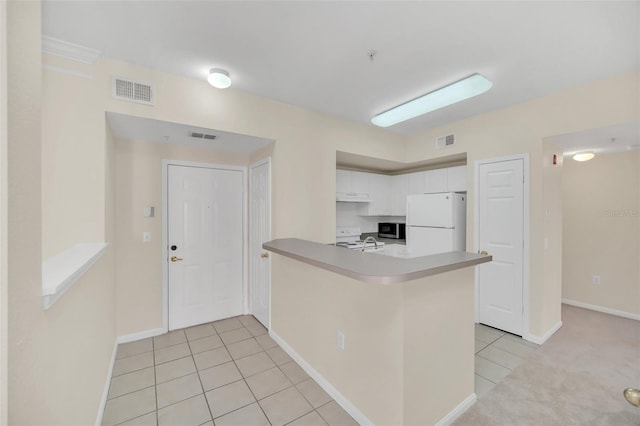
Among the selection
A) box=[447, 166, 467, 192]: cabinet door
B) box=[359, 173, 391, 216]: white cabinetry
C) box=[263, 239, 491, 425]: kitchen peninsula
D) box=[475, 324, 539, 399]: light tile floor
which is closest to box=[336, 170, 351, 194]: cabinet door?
box=[359, 173, 391, 216]: white cabinetry

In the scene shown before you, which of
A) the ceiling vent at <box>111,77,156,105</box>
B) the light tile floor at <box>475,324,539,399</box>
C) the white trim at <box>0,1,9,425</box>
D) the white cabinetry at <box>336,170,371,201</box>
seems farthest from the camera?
the white cabinetry at <box>336,170,371,201</box>

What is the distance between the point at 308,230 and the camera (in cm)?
319

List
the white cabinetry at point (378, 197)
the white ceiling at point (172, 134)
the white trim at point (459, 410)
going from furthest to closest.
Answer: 1. the white cabinetry at point (378, 197)
2. the white ceiling at point (172, 134)
3. the white trim at point (459, 410)

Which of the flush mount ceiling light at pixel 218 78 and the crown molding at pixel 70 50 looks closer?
the crown molding at pixel 70 50

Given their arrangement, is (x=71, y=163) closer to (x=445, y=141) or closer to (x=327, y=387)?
(x=327, y=387)

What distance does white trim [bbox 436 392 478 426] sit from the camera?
1759 mm

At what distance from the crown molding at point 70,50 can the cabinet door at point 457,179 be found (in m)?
4.20

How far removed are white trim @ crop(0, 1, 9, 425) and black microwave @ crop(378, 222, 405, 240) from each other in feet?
15.1

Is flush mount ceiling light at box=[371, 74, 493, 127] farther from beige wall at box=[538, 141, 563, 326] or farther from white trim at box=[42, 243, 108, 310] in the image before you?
white trim at box=[42, 243, 108, 310]

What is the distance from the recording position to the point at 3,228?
2.08 ft

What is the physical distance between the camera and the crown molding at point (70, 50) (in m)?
1.89

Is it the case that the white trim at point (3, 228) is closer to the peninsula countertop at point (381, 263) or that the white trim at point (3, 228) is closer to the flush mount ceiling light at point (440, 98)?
the peninsula countertop at point (381, 263)

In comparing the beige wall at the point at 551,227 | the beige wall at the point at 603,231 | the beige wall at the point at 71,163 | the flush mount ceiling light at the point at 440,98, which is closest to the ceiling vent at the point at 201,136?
the beige wall at the point at 71,163

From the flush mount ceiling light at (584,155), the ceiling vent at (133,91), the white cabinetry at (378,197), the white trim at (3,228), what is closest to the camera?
the white trim at (3,228)
